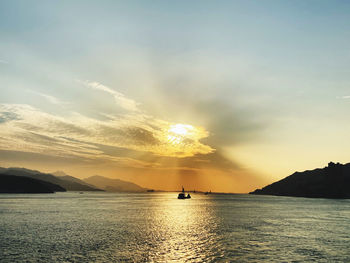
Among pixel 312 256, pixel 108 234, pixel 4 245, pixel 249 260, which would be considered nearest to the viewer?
→ pixel 249 260

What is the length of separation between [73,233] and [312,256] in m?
48.5

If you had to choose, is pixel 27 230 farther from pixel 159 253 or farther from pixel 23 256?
pixel 159 253

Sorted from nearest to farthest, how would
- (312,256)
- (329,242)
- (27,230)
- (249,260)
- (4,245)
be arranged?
(249,260) < (312,256) < (4,245) < (329,242) < (27,230)

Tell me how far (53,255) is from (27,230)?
94.7 feet

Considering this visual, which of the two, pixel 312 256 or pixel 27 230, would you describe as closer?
pixel 312 256

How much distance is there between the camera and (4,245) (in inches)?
1759

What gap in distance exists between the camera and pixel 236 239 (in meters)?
54.0

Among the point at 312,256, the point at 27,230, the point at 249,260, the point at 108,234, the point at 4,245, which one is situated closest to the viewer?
the point at 249,260

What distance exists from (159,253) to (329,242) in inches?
1398

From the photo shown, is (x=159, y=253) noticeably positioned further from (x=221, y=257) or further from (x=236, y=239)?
(x=236, y=239)

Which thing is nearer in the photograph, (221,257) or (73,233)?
(221,257)

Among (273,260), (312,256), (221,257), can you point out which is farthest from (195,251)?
(312,256)

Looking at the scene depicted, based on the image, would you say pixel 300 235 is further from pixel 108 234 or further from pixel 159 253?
pixel 108 234

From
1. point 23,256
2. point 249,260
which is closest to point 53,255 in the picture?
point 23,256
